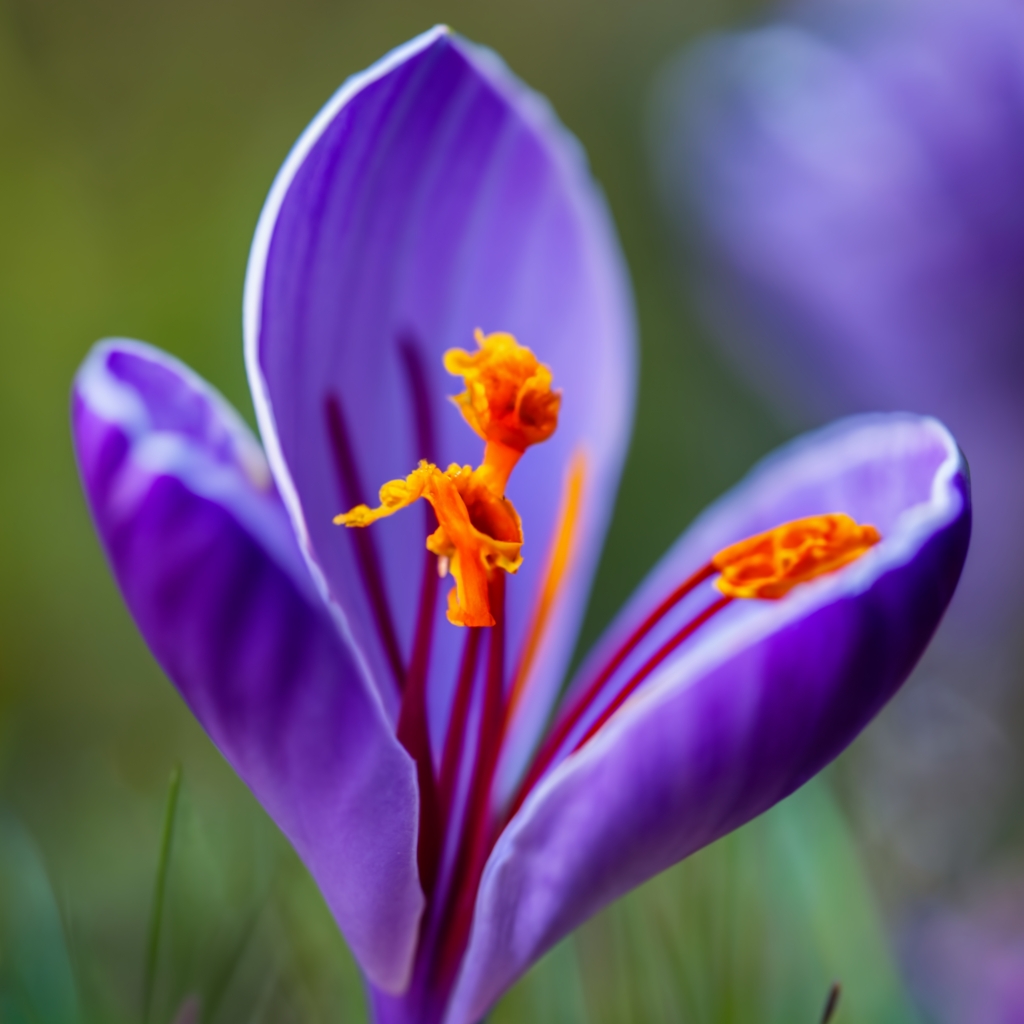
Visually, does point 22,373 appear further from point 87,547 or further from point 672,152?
point 672,152

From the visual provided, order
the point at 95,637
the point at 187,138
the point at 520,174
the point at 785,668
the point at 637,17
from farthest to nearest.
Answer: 1. the point at 637,17
2. the point at 187,138
3. the point at 95,637
4. the point at 520,174
5. the point at 785,668

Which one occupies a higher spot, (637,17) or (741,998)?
(637,17)

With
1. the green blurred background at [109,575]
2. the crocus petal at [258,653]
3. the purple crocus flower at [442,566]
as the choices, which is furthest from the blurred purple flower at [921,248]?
the crocus petal at [258,653]

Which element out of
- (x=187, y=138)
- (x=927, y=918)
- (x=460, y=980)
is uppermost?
(x=187, y=138)


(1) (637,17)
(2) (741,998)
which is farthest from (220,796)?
(1) (637,17)

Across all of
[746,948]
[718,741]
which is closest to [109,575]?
[746,948]

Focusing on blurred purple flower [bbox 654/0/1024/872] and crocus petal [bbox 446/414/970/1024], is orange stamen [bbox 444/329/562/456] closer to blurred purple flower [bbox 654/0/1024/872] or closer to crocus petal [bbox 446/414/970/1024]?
crocus petal [bbox 446/414/970/1024]

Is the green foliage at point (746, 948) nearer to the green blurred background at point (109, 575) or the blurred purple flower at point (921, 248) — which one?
the green blurred background at point (109, 575)
